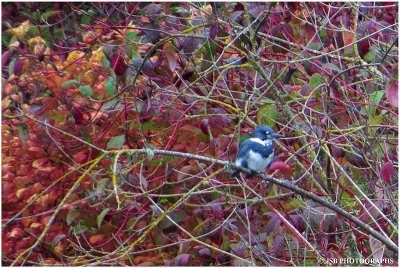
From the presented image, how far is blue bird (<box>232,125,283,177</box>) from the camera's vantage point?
3.05 m

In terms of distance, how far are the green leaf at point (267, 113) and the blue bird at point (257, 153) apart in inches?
3.0

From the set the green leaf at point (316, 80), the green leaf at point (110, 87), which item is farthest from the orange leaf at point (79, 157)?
the green leaf at point (316, 80)

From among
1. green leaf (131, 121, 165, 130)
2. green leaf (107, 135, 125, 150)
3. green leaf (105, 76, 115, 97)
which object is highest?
green leaf (105, 76, 115, 97)

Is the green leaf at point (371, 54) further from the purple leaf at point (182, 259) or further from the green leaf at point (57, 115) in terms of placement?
the green leaf at point (57, 115)

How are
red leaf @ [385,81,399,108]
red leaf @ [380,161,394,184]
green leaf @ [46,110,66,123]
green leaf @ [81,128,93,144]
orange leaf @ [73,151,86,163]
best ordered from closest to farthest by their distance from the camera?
1. red leaf @ [385,81,399,108]
2. red leaf @ [380,161,394,184]
3. green leaf @ [81,128,93,144]
4. green leaf @ [46,110,66,123]
5. orange leaf @ [73,151,86,163]

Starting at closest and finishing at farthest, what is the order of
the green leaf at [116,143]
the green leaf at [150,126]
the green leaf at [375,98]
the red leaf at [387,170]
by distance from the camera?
1. the red leaf at [387,170]
2. the green leaf at [375,98]
3. the green leaf at [116,143]
4. the green leaf at [150,126]

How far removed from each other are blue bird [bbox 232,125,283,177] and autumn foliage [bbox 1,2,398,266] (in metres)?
0.05

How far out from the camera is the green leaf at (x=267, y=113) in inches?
112

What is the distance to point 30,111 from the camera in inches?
135

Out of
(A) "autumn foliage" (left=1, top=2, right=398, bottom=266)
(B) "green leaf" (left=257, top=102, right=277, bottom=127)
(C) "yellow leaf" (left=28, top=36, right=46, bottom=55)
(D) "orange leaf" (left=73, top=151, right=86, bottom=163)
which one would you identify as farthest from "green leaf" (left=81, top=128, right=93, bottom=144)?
(C) "yellow leaf" (left=28, top=36, right=46, bottom=55)

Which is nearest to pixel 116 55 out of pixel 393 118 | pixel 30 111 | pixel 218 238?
pixel 30 111

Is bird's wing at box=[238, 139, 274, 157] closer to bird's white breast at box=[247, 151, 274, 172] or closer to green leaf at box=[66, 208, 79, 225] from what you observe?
bird's white breast at box=[247, 151, 274, 172]

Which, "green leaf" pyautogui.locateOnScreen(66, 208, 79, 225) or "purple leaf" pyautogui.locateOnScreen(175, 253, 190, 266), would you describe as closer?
"purple leaf" pyautogui.locateOnScreen(175, 253, 190, 266)

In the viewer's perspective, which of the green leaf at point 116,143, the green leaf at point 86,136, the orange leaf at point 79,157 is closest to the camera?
the green leaf at point 116,143
